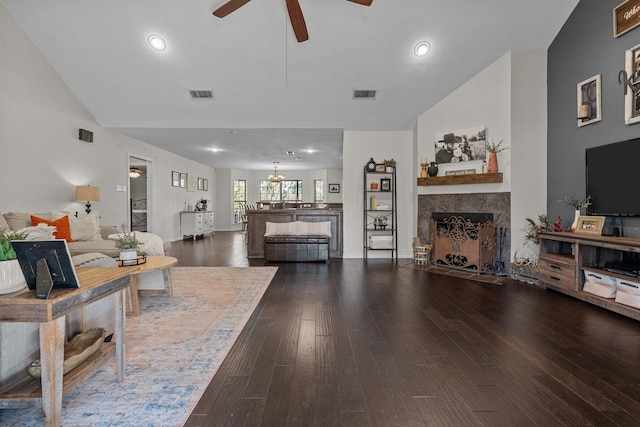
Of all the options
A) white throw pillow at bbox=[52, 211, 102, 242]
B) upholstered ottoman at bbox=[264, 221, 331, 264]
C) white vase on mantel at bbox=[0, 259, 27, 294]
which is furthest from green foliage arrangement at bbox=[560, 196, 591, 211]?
white throw pillow at bbox=[52, 211, 102, 242]

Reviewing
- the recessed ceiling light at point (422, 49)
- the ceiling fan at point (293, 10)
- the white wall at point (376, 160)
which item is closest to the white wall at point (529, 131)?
the recessed ceiling light at point (422, 49)

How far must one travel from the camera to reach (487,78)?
15.0ft

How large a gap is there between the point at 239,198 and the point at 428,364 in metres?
11.8

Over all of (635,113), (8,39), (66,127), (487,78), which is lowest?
(635,113)

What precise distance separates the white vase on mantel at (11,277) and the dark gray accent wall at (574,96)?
4.90 m

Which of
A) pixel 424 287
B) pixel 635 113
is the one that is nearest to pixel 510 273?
pixel 424 287

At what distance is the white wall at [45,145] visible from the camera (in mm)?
4160

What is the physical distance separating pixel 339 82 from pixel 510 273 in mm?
3923

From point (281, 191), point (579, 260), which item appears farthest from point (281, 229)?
point (281, 191)

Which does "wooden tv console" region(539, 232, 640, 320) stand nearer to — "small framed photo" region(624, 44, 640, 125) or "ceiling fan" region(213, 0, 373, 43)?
"small framed photo" region(624, 44, 640, 125)

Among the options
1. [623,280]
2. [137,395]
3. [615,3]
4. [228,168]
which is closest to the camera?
[137,395]

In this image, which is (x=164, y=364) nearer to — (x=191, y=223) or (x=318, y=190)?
(x=191, y=223)

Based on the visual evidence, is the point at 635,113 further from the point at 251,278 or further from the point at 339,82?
the point at 251,278

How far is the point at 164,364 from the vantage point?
6.43 feet
